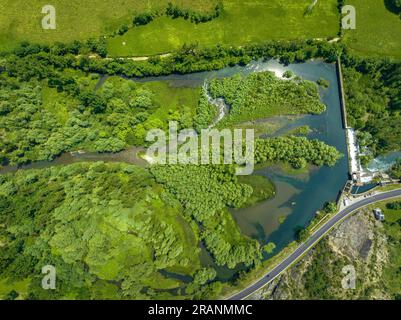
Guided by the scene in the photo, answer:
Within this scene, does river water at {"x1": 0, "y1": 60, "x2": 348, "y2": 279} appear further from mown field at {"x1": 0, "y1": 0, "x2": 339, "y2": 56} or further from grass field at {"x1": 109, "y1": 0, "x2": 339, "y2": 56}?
mown field at {"x1": 0, "y1": 0, "x2": 339, "y2": 56}

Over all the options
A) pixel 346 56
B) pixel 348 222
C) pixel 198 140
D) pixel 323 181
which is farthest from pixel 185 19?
pixel 348 222

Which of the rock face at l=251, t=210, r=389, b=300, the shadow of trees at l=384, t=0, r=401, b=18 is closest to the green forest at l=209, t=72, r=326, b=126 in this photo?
the shadow of trees at l=384, t=0, r=401, b=18

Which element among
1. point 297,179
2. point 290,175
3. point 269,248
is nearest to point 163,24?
point 290,175

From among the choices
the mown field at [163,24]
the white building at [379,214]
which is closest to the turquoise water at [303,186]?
the white building at [379,214]

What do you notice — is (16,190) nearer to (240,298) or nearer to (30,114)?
(30,114)

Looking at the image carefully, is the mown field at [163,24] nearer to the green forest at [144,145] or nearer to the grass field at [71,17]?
the grass field at [71,17]
